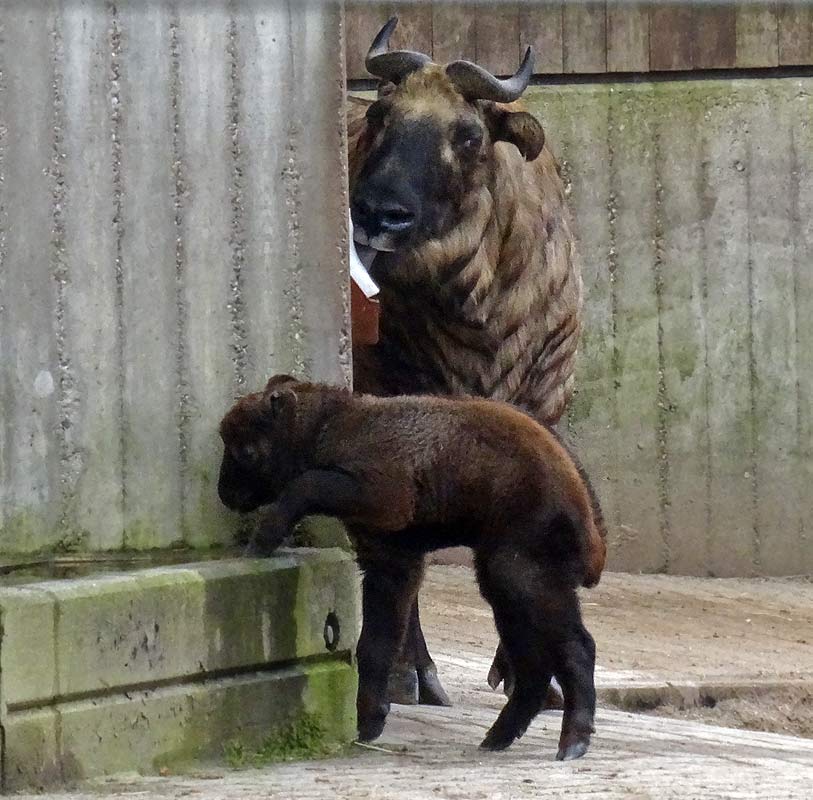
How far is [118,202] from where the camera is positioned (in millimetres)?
4906

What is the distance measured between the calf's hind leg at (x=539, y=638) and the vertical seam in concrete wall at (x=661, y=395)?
4.78 meters

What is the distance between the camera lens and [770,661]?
761cm

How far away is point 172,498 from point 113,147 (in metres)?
0.86

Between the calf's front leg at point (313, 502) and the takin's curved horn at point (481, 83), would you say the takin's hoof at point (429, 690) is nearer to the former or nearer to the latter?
the calf's front leg at point (313, 502)

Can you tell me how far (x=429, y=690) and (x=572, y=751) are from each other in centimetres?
142

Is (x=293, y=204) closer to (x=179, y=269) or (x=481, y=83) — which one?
(x=179, y=269)

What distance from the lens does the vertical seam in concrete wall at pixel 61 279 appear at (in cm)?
478

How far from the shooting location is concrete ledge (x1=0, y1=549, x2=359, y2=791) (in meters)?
4.24

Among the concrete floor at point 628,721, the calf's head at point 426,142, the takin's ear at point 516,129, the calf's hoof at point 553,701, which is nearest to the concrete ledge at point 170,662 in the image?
the concrete floor at point 628,721

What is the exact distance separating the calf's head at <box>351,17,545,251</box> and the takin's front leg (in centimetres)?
155

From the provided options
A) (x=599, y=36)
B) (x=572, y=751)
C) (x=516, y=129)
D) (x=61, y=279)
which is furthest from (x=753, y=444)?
(x=61, y=279)

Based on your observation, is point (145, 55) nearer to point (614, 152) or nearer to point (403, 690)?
point (403, 690)

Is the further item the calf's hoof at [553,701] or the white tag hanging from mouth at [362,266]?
the calf's hoof at [553,701]

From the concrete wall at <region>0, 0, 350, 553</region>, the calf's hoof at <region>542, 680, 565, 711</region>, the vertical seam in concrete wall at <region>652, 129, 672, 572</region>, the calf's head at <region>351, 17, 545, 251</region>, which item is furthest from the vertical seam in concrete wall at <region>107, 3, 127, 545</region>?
the vertical seam in concrete wall at <region>652, 129, 672, 572</region>
